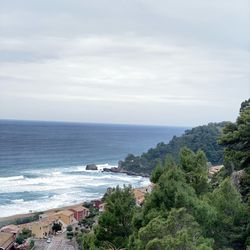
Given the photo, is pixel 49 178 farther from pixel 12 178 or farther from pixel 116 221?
pixel 116 221

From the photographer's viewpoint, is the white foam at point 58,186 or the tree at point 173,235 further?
the white foam at point 58,186

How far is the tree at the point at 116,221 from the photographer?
547 inches

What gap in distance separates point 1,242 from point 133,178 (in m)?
49.1

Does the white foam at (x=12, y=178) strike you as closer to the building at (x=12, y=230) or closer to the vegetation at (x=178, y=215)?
the building at (x=12, y=230)

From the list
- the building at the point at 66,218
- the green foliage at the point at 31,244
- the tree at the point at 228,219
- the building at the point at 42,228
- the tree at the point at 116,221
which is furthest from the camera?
the building at the point at 66,218

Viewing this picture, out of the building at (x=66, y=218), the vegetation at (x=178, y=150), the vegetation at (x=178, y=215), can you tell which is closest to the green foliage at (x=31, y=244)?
the building at (x=66, y=218)

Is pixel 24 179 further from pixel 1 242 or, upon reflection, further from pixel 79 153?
pixel 79 153

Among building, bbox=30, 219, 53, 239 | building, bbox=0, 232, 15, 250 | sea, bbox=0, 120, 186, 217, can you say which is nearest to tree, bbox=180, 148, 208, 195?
building, bbox=0, 232, 15, 250

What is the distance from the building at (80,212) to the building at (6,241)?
10270mm

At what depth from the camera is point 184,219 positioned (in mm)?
9930

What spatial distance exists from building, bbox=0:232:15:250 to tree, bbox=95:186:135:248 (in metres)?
20.3

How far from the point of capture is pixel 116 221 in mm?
14039

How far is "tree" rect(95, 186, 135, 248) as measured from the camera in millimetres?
13883

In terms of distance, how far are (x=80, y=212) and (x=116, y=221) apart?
33341 millimetres
